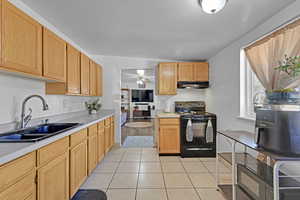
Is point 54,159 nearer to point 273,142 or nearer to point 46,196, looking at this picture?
point 46,196

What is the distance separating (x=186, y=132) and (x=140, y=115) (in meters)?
7.07

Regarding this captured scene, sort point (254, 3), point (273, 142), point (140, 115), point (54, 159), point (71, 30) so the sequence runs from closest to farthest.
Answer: point (273, 142), point (54, 159), point (254, 3), point (71, 30), point (140, 115)

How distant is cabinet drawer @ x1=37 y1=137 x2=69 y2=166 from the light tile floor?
3.09ft

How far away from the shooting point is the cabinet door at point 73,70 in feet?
7.61

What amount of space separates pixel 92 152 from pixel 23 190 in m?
1.37

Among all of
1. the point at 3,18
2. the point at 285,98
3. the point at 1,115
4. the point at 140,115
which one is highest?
the point at 3,18

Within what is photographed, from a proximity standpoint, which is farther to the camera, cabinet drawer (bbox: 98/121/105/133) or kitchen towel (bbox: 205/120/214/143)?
kitchen towel (bbox: 205/120/214/143)

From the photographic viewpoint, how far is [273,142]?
121cm

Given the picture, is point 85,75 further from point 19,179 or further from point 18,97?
point 19,179

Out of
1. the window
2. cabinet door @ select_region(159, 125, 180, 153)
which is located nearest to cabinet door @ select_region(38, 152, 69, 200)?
cabinet door @ select_region(159, 125, 180, 153)

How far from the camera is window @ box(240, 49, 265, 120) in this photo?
2422 millimetres

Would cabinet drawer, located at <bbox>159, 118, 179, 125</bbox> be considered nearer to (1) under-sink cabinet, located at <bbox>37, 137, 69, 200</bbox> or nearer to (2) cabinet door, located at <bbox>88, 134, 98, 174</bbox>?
(2) cabinet door, located at <bbox>88, 134, 98, 174</bbox>

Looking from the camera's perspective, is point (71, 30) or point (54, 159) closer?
point (54, 159)

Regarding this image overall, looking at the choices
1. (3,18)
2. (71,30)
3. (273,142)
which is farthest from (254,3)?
(71,30)
